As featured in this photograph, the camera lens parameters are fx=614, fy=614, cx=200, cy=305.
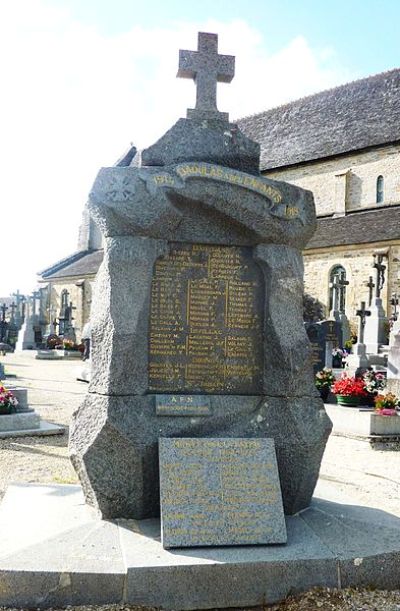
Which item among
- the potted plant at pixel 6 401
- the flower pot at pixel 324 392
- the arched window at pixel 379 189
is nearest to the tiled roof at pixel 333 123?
the arched window at pixel 379 189

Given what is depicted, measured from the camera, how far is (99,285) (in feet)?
14.8

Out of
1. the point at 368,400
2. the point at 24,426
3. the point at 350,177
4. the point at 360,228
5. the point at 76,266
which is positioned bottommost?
the point at 24,426

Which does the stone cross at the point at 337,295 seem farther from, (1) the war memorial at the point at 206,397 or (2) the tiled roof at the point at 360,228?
(1) the war memorial at the point at 206,397

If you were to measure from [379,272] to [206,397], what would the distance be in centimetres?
1991

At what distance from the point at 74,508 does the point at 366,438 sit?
5.80 meters

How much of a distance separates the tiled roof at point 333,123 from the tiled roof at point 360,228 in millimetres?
3392

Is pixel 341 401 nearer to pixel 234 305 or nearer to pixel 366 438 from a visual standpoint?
pixel 366 438

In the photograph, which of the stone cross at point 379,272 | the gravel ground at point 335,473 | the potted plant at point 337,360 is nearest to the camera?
the gravel ground at point 335,473

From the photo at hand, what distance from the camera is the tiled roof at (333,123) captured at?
3055cm

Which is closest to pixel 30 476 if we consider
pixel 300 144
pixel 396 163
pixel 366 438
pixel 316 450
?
pixel 316 450

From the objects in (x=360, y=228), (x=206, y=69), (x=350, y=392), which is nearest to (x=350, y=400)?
(x=350, y=392)

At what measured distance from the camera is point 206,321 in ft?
15.0

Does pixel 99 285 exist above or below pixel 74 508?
above

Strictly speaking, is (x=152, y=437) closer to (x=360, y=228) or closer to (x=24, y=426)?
(x=24, y=426)
